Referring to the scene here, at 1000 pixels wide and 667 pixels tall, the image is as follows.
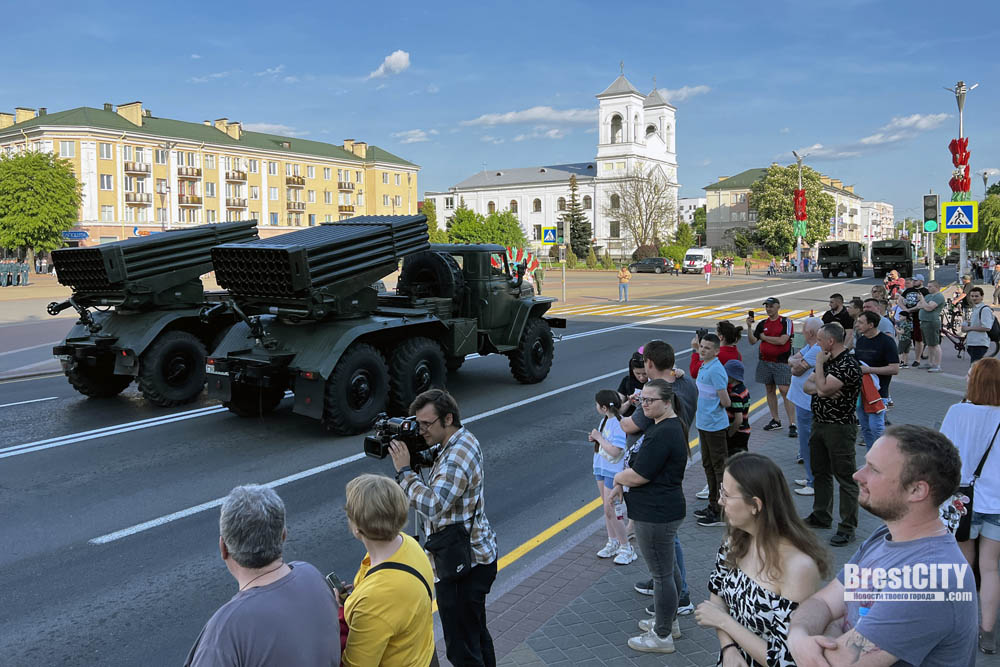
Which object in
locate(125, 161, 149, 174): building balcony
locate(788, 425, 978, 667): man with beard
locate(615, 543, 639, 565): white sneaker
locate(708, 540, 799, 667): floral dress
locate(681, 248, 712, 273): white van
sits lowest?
locate(615, 543, 639, 565): white sneaker

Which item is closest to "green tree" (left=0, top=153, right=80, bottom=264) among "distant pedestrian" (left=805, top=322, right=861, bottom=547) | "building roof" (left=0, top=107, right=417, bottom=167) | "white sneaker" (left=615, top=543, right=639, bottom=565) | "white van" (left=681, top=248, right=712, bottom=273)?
"building roof" (left=0, top=107, right=417, bottom=167)

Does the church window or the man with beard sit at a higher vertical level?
the church window

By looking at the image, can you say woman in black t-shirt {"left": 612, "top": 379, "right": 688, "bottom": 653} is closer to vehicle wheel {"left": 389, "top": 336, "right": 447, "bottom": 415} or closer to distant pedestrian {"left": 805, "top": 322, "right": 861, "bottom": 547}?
distant pedestrian {"left": 805, "top": 322, "right": 861, "bottom": 547}

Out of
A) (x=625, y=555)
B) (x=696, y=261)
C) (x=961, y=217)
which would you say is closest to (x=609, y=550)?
(x=625, y=555)

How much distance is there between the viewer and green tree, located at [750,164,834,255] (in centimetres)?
8525

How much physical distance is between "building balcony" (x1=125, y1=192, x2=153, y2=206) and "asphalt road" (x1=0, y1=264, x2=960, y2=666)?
65611 mm

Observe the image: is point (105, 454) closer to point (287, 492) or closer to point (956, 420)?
point (287, 492)

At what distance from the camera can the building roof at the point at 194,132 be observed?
71.5 meters

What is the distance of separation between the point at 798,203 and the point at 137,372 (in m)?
54.6

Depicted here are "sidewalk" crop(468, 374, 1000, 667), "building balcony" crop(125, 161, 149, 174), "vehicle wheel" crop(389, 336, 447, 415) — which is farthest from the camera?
"building balcony" crop(125, 161, 149, 174)

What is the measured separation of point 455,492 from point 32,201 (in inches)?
2517

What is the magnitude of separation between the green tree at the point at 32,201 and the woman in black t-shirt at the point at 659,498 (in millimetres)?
63512

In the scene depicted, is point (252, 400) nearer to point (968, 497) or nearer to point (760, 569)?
point (968, 497)

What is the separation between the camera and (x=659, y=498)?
4.51 meters
